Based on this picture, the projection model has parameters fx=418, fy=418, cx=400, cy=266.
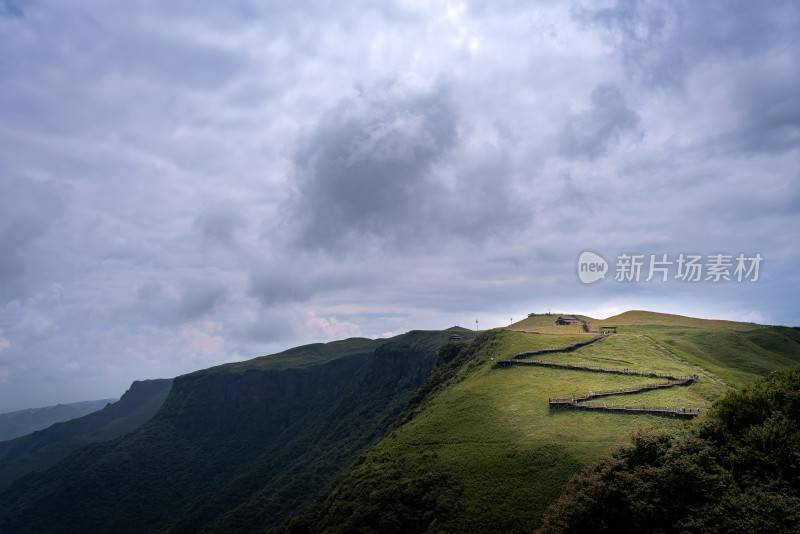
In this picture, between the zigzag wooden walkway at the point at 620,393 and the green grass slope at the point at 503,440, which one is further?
the zigzag wooden walkway at the point at 620,393

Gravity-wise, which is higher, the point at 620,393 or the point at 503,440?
the point at 620,393

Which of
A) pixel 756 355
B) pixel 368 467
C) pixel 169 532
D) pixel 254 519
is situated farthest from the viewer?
pixel 169 532

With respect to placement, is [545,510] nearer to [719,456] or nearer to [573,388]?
[719,456]

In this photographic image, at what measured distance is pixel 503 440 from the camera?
59.0 m

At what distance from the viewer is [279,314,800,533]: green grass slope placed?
48781mm

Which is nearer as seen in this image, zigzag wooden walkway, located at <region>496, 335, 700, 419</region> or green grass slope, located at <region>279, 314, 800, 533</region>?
green grass slope, located at <region>279, 314, 800, 533</region>

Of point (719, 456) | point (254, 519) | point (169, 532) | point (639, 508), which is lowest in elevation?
point (169, 532)

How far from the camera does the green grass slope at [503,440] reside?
48.8m

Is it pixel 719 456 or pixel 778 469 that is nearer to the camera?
pixel 778 469

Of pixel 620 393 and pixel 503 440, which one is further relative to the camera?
pixel 620 393

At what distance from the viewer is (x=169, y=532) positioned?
166 m

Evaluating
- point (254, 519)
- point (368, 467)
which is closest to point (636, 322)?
point (368, 467)

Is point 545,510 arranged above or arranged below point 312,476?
above

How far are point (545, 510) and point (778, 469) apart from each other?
67.8 ft
